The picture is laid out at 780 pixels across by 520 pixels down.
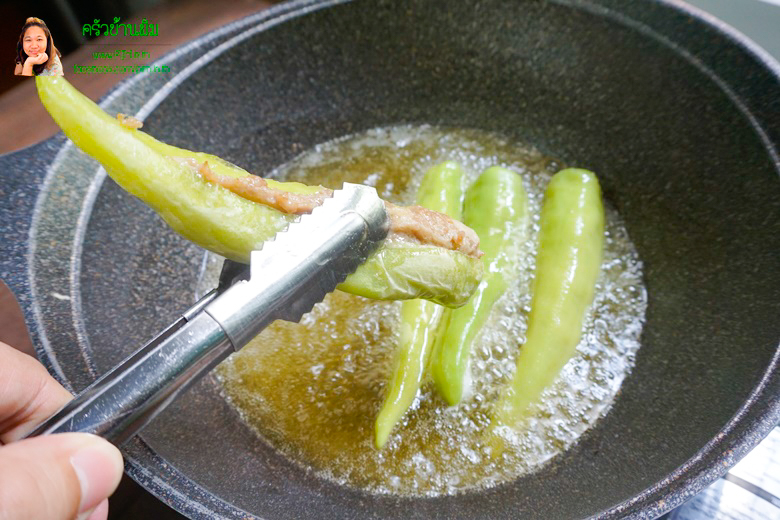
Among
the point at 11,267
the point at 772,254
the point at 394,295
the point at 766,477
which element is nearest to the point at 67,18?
the point at 11,267

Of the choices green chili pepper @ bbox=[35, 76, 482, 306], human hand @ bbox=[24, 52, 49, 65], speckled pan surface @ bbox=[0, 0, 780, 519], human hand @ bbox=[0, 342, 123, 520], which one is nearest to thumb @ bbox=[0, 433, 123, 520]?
human hand @ bbox=[0, 342, 123, 520]

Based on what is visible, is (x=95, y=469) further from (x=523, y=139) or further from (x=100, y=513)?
(x=523, y=139)

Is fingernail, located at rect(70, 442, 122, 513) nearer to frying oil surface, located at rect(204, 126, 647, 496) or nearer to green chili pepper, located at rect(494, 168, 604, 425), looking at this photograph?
frying oil surface, located at rect(204, 126, 647, 496)

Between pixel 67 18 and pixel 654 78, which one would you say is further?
pixel 67 18

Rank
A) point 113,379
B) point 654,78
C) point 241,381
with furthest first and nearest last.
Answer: point 654,78 < point 241,381 < point 113,379

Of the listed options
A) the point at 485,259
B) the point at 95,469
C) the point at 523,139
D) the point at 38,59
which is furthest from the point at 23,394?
the point at 523,139

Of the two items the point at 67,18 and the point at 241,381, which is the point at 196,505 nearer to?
the point at 241,381
